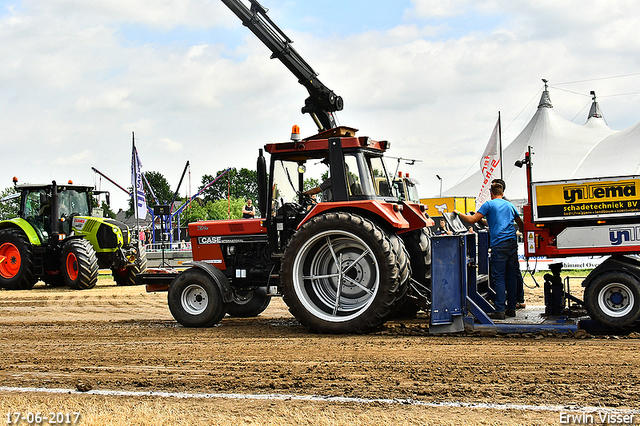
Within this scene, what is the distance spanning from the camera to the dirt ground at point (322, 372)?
4.15m

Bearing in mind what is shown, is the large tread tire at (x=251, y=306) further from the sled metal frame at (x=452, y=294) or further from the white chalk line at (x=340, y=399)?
the white chalk line at (x=340, y=399)

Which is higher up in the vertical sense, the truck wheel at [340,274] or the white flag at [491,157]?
the white flag at [491,157]

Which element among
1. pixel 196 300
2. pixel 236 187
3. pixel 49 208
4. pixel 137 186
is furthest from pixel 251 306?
pixel 236 187

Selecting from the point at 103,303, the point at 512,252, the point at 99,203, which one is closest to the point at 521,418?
the point at 512,252

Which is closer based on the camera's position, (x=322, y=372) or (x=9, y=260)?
(x=322, y=372)

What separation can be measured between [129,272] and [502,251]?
1167cm

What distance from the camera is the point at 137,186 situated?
27.3 meters

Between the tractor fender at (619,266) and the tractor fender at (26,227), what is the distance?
1331 centimetres

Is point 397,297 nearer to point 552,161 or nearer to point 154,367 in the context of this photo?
point 154,367

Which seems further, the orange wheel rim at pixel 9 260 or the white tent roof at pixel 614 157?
the white tent roof at pixel 614 157

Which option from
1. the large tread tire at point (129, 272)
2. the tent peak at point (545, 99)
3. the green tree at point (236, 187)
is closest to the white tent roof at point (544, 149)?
the tent peak at point (545, 99)

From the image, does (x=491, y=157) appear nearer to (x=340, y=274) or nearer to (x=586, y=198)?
(x=586, y=198)

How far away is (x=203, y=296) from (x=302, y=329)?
4.40 ft

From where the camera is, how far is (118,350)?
656 centimetres
